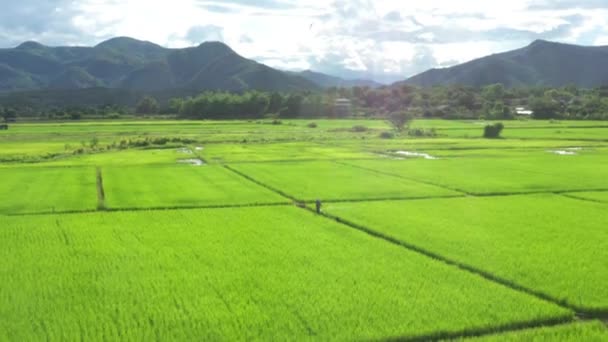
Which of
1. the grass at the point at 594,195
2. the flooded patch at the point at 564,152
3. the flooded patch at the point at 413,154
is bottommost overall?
the flooded patch at the point at 413,154

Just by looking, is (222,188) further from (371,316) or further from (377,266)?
(371,316)

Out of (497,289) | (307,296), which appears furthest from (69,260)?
(497,289)

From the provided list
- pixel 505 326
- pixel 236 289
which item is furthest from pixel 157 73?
pixel 505 326

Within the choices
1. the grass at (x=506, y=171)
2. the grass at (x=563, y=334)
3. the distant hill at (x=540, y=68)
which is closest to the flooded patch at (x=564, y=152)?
the grass at (x=506, y=171)

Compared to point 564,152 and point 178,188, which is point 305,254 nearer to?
point 178,188

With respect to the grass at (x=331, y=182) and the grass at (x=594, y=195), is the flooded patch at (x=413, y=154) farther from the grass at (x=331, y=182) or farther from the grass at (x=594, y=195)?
the grass at (x=594, y=195)

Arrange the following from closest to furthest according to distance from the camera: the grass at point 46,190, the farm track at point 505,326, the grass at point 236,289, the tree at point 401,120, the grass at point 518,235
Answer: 1. the farm track at point 505,326
2. the grass at point 236,289
3. the grass at point 518,235
4. the grass at point 46,190
5. the tree at point 401,120

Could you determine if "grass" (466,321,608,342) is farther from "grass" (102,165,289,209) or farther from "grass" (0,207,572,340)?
"grass" (102,165,289,209)
